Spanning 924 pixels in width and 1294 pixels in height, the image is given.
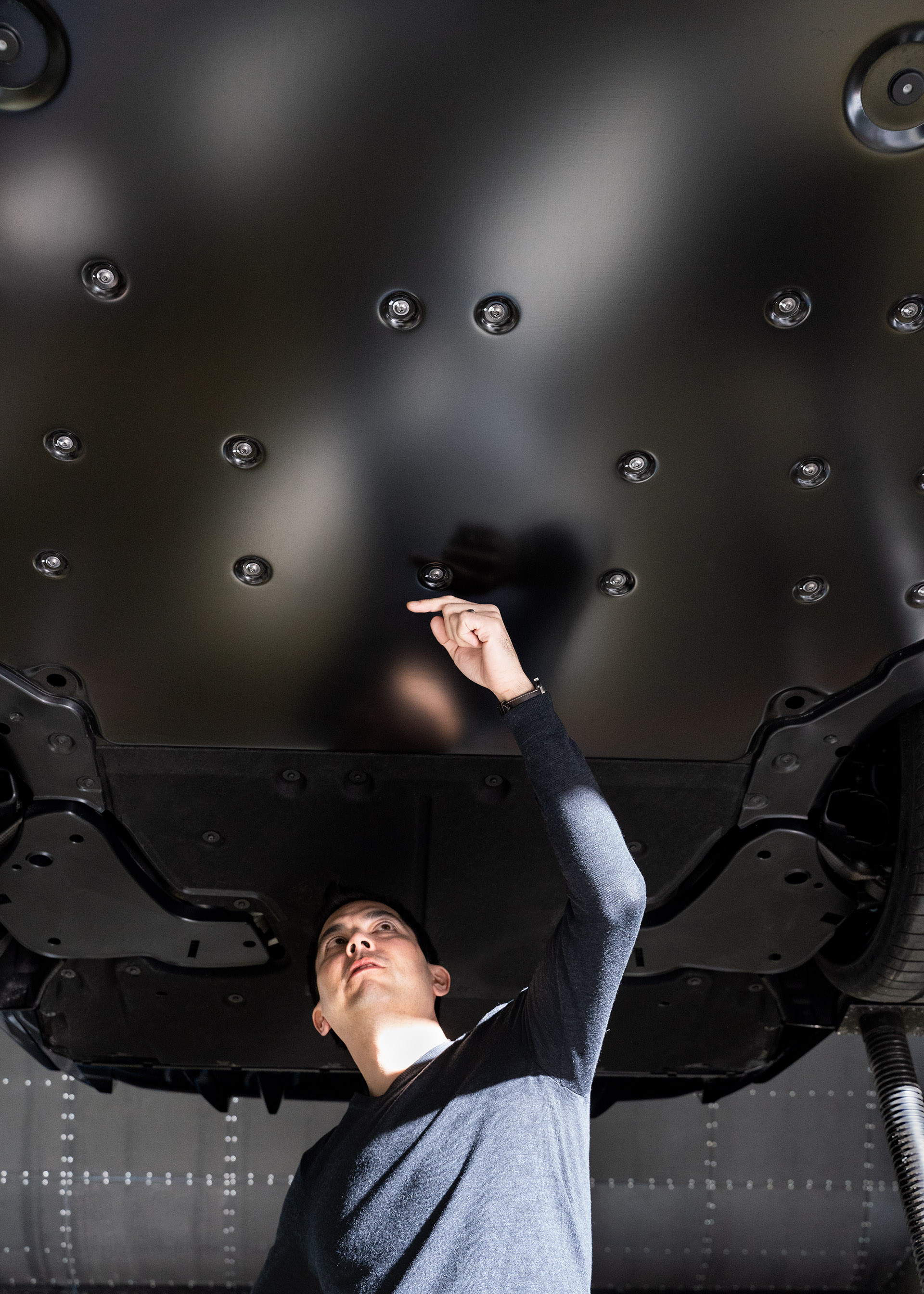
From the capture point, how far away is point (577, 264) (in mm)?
1097

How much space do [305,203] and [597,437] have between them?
0.42 meters

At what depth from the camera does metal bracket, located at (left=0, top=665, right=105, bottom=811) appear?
5.11 ft

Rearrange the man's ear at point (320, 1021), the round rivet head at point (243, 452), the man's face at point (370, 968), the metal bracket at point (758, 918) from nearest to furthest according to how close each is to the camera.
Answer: the round rivet head at point (243, 452) → the man's face at point (370, 968) → the metal bracket at point (758, 918) → the man's ear at point (320, 1021)

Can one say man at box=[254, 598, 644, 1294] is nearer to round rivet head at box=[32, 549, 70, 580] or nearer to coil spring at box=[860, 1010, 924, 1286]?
round rivet head at box=[32, 549, 70, 580]

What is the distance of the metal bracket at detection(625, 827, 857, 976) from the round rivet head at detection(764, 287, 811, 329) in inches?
37.0

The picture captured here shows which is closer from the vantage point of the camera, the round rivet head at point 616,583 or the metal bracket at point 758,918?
the round rivet head at point 616,583

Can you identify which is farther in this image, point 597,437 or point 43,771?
point 43,771

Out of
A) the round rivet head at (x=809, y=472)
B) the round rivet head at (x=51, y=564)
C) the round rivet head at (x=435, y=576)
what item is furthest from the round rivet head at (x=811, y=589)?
the round rivet head at (x=51, y=564)

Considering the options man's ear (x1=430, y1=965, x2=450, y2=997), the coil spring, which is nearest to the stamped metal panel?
man's ear (x1=430, y1=965, x2=450, y2=997)

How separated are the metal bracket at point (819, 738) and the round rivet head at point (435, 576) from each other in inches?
23.1

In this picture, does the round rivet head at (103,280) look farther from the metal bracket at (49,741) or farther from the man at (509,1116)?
the metal bracket at (49,741)

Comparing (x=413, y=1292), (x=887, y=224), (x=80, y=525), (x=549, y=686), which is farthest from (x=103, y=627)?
(x=887, y=224)

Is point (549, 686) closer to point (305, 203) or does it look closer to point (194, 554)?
point (194, 554)

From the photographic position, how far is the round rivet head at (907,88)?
979mm
